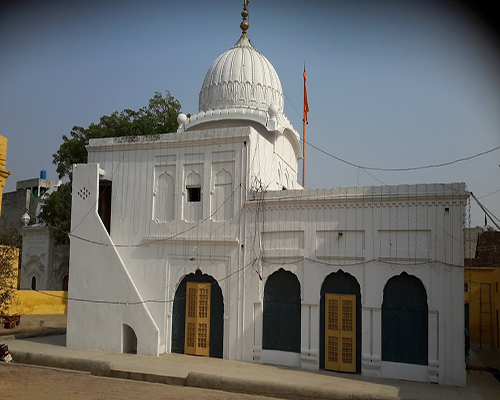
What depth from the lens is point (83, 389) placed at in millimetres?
11031

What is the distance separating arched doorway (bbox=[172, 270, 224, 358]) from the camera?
14125 millimetres

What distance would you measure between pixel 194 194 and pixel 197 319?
3646 millimetres

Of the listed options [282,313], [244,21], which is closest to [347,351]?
[282,313]

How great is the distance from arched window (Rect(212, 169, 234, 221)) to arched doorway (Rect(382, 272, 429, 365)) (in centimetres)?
480

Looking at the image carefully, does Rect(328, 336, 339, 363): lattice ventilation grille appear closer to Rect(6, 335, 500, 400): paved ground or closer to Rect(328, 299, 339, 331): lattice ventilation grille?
Rect(328, 299, 339, 331): lattice ventilation grille

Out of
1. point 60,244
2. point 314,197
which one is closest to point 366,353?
point 314,197

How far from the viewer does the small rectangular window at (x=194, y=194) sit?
15023 millimetres

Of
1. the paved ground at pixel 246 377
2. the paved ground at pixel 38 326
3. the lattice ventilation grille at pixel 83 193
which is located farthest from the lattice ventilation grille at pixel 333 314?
the paved ground at pixel 38 326

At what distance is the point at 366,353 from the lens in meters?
12.3

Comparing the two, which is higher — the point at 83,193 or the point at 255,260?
the point at 83,193

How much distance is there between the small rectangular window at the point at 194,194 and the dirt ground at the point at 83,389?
214 inches

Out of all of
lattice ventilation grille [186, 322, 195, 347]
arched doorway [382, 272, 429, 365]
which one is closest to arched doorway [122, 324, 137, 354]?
lattice ventilation grille [186, 322, 195, 347]

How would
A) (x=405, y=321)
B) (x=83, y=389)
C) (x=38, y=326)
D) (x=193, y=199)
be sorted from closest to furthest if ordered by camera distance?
(x=83, y=389) < (x=405, y=321) < (x=193, y=199) < (x=38, y=326)

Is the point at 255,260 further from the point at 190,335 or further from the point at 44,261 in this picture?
the point at 44,261
